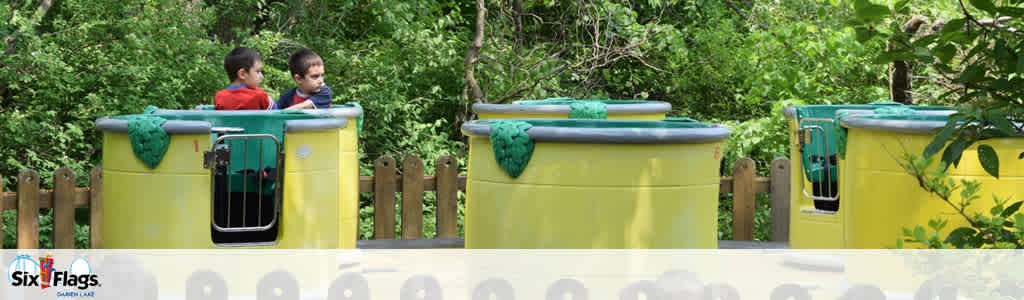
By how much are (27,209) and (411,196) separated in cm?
226

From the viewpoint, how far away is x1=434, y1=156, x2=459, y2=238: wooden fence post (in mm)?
7383

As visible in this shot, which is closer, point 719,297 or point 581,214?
point 581,214

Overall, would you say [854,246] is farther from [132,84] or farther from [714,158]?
[132,84]

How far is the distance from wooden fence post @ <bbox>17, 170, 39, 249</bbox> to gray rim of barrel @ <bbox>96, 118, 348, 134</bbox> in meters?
1.65

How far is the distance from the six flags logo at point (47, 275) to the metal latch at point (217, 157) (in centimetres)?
68

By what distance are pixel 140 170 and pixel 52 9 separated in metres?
5.05

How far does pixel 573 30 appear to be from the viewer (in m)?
12.0

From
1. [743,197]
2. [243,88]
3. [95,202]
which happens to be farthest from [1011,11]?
[95,202]

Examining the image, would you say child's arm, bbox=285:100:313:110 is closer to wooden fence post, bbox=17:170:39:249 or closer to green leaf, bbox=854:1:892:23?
wooden fence post, bbox=17:170:39:249

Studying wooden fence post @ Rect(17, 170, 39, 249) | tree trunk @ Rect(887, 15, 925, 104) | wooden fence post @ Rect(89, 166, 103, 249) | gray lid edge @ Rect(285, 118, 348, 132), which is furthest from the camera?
tree trunk @ Rect(887, 15, 925, 104)

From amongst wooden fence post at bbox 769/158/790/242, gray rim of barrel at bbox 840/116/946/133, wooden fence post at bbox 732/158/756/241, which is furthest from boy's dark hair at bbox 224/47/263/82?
wooden fence post at bbox 769/158/790/242

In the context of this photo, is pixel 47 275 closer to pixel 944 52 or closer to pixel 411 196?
pixel 411 196

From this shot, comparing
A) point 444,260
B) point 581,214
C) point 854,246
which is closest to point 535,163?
point 581,214

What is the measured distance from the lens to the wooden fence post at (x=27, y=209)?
6.23 meters
